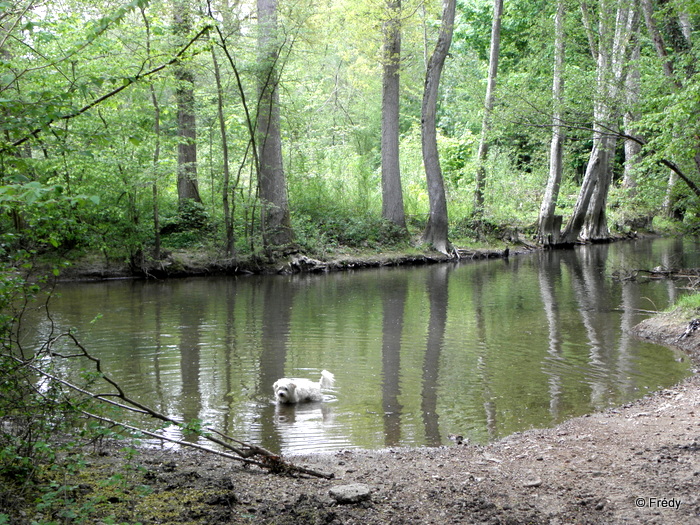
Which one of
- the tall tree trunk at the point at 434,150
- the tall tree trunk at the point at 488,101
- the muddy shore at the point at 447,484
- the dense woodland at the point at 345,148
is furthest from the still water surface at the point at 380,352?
the tall tree trunk at the point at 488,101

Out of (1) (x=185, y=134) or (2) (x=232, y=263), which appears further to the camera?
(1) (x=185, y=134)

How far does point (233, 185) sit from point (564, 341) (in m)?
14.7

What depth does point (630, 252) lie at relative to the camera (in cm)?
2838

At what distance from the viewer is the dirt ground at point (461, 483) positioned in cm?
403

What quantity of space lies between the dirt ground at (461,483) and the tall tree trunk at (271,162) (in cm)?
1771

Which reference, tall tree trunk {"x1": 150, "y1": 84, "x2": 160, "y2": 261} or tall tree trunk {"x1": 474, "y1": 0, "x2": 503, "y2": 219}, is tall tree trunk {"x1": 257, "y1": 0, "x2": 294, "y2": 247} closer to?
tall tree trunk {"x1": 150, "y1": 84, "x2": 160, "y2": 261}

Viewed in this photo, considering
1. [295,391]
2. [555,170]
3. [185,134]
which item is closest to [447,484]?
[295,391]

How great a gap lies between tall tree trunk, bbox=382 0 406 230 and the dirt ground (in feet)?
71.5

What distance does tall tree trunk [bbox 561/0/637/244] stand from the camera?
16859 millimetres

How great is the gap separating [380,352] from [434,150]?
720 inches

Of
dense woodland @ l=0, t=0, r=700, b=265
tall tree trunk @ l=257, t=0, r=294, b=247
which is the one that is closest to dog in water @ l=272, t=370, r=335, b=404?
dense woodland @ l=0, t=0, r=700, b=265

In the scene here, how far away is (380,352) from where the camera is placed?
1039cm

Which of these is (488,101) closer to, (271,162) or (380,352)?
(271,162)

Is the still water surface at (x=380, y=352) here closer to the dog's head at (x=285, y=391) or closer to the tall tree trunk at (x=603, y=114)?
the dog's head at (x=285, y=391)
